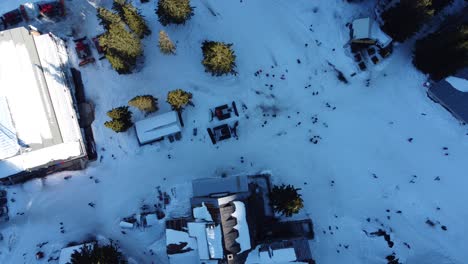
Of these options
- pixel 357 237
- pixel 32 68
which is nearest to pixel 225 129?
pixel 357 237

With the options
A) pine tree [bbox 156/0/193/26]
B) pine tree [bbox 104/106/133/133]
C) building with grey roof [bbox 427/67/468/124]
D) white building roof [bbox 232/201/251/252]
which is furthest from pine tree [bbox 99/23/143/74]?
building with grey roof [bbox 427/67/468/124]

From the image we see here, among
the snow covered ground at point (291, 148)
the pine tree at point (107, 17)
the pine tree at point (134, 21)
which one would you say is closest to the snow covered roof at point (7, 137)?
the snow covered ground at point (291, 148)

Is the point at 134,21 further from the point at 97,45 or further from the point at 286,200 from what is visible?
the point at 286,200

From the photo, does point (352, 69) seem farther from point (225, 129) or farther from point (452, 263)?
point (452, 263)

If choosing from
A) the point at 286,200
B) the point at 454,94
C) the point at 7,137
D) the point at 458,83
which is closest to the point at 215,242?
the point at 286,200

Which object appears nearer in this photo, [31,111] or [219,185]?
[219,185]

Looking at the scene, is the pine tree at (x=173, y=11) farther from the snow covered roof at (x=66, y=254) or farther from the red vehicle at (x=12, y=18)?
the snow covered roof at (x=66, y=254)
